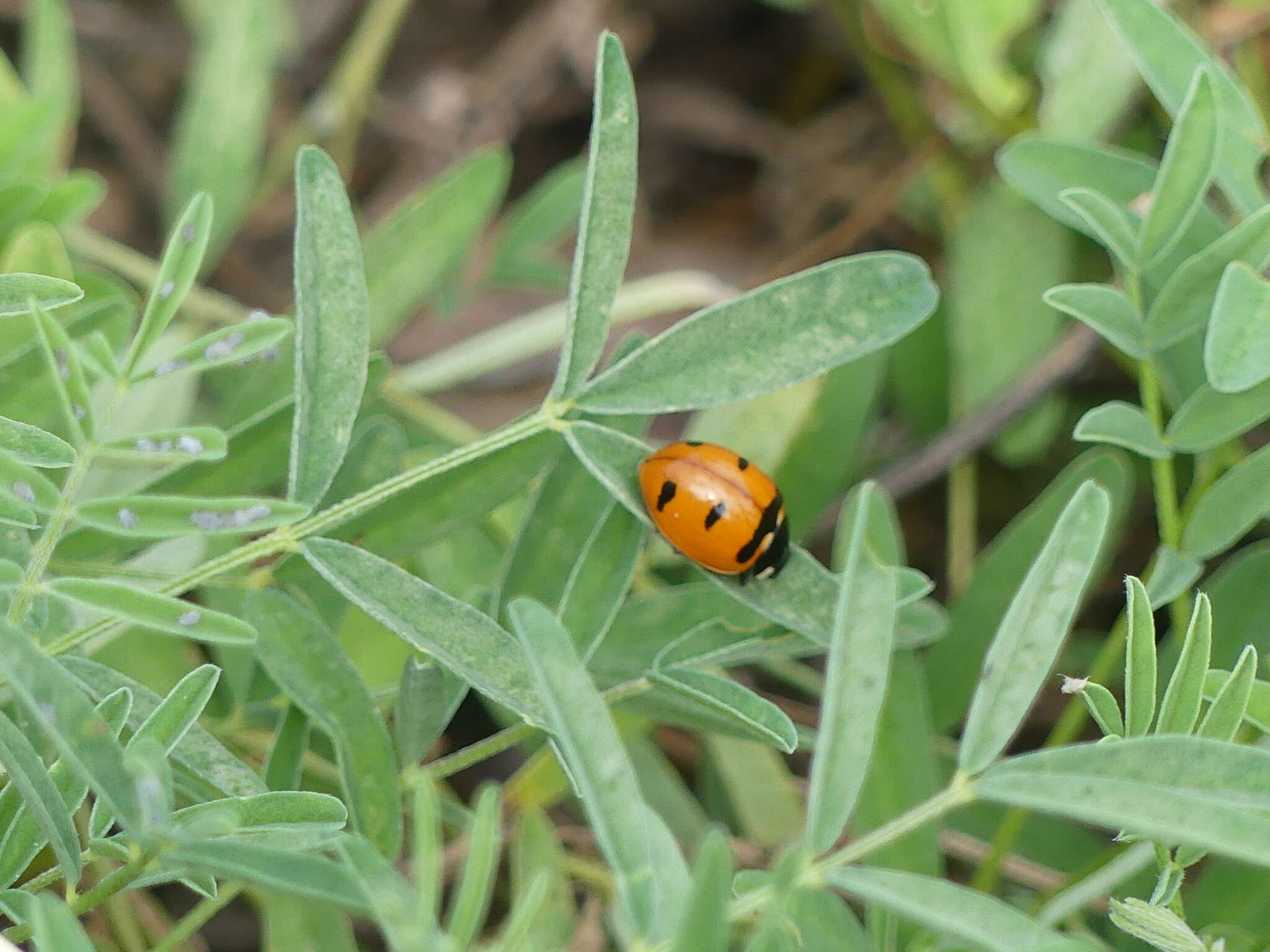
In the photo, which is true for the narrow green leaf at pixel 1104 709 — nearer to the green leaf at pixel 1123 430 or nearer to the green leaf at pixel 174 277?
the green leaf at pixel 1123 430

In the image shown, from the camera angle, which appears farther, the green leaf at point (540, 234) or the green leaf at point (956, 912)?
the green leaf at point (540, 234)

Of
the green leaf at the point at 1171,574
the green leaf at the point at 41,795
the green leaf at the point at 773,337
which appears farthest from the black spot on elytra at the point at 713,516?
the green leaf at the point at 41,795

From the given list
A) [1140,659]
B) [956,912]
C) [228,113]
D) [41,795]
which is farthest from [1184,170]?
[228,113]

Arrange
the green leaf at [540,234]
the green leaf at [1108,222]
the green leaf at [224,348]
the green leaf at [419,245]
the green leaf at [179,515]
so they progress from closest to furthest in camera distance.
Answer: the green leaf at [179,515]
the green leaf at [224,348]
the green leaf at [1108,222]
the green leaf at [419,245]
the green leaf at [540,234]

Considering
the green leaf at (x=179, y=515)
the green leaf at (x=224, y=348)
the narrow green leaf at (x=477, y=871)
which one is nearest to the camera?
the narrow green leaf at (x=477, y=871)

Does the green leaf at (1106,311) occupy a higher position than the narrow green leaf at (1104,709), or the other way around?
the green leaf at (1106,311)

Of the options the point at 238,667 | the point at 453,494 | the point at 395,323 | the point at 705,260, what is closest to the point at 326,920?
the point at 238,667
